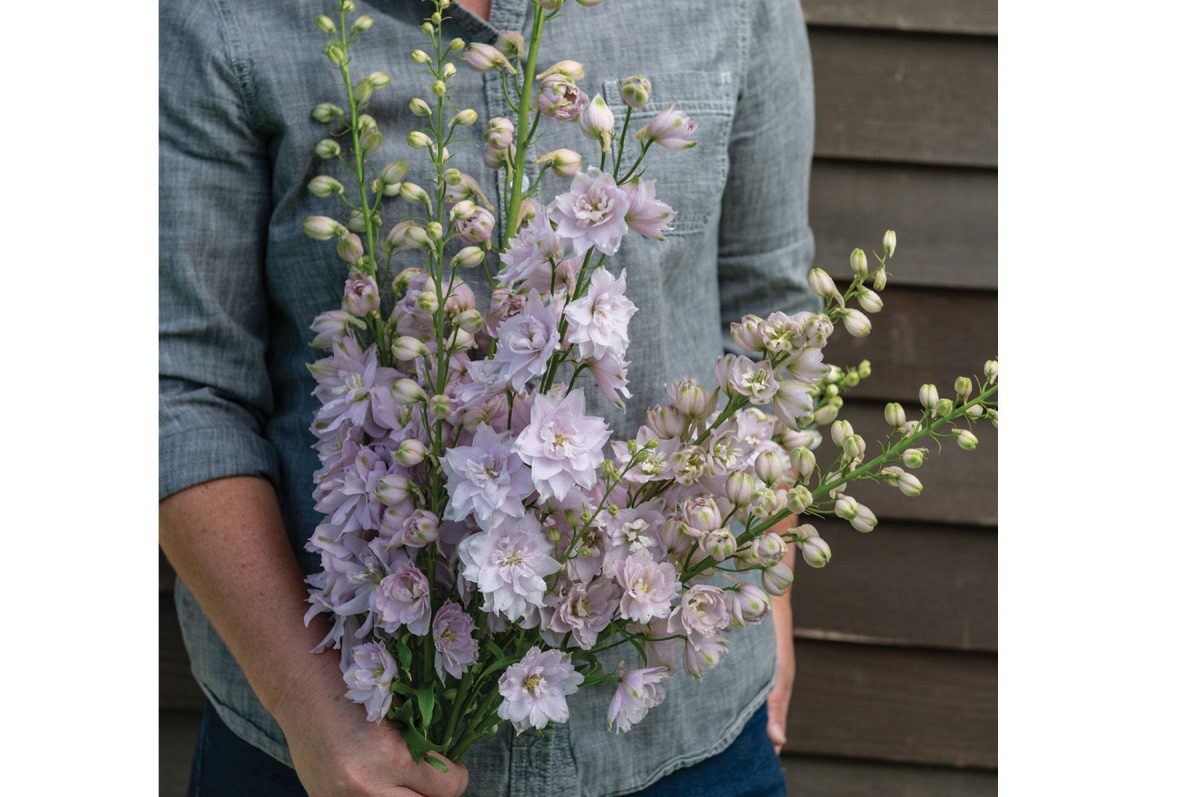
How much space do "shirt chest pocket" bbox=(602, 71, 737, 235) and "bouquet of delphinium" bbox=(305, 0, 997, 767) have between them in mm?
254

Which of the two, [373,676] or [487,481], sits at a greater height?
[487,481]

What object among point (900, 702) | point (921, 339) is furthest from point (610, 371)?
point (900, 702)

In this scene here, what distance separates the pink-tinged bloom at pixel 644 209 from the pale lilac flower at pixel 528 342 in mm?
72

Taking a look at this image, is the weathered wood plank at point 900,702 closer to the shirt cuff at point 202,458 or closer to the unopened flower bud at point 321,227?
the shirt cuff at point 202,458

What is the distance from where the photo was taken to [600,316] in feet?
1.86

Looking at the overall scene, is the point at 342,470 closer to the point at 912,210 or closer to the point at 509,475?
the point at 509,475

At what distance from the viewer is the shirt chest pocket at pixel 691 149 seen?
35.0 inches

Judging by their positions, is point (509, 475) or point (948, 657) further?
point (948, 657)

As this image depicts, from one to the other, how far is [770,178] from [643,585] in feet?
1.89

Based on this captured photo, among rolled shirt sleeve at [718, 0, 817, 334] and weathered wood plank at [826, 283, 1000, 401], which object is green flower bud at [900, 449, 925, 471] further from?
weathered wood plank at [826, 283, 1000, 401]

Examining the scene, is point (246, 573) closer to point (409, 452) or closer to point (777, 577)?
point (409, 452)
